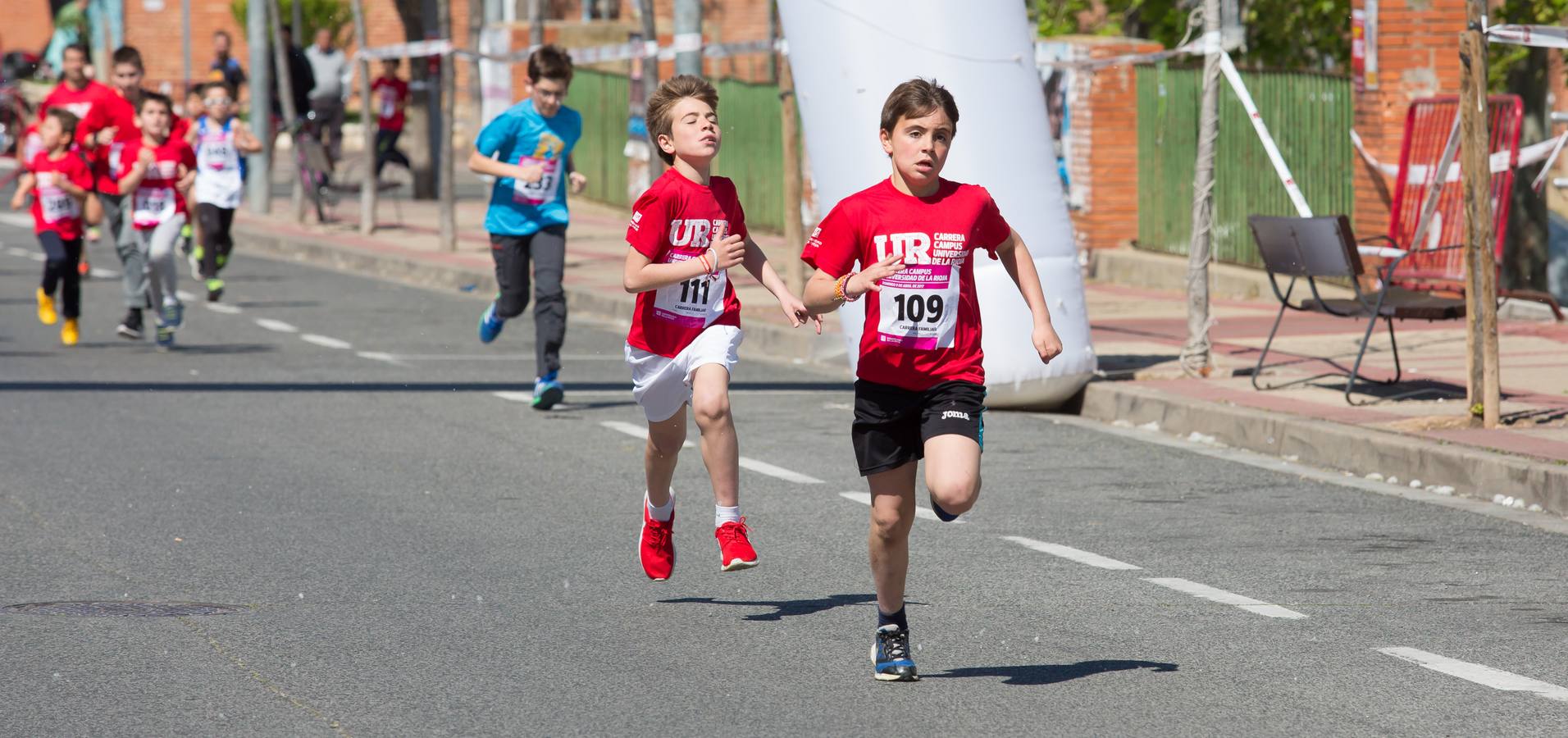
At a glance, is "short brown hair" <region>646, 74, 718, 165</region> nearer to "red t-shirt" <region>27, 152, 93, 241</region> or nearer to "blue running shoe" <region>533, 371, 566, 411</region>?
"blue running shoe" <region>533, 371, 566, 411</region>

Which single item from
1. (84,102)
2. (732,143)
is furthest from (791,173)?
(732,143)

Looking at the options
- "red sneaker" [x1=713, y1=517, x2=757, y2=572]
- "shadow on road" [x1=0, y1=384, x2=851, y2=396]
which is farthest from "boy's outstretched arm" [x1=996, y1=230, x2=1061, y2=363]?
"shadow on road" [x1=0, y1=384, x2=851, y2=396]

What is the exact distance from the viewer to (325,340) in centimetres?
1570

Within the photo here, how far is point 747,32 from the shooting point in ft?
154

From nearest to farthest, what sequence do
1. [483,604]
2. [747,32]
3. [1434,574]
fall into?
1. [483,604]
2. [1434,574]
3. [747,32]

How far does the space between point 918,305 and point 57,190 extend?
10534mm

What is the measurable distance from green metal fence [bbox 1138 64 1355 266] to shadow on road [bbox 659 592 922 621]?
1050cm

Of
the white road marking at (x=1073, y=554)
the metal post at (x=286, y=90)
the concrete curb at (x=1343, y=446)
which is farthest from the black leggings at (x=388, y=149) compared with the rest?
the white road marking at (x=1073, y=554)

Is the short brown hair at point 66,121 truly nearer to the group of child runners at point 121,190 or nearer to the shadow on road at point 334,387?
the group of child runners at point 121,190

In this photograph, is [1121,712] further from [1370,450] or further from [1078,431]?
[1078,431]

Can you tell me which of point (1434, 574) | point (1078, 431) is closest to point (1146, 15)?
point (1078, 431)

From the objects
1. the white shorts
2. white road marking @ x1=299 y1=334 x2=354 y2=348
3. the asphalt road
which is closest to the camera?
the asphalt road

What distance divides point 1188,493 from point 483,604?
11.6 ft

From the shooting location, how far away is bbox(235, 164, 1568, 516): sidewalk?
Result: 9.48 metres
